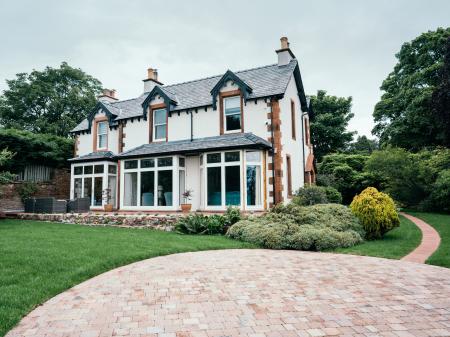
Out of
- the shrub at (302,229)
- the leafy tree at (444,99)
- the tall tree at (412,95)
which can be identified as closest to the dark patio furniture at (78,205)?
the shrub at (302,229)

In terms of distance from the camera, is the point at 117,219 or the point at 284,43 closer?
the point at 117,219

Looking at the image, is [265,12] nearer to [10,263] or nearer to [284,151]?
[284,151]

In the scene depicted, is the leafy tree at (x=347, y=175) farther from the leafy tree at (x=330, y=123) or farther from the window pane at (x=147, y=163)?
the window pane at (x=147, y=163)

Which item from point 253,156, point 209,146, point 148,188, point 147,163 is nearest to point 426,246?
point 253,156

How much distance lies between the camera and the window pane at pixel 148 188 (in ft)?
55.6

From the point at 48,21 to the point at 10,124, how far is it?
89.9 ft

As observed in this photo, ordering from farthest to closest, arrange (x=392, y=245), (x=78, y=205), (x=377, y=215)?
1. (x=78, y=205)
2. (x=377, y=215)
3. (x=392, y=245)

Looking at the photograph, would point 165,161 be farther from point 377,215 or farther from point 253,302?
point 253,302

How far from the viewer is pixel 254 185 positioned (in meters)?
15.1

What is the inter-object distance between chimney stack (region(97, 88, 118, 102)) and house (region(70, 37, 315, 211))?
2.56 meters

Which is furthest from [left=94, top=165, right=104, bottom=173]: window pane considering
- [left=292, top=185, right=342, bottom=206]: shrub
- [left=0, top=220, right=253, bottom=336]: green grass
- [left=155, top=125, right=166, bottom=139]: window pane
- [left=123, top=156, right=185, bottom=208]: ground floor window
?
[left=292, top=185, right=342, bottom=206]: shrub

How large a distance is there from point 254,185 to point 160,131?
23.8ft

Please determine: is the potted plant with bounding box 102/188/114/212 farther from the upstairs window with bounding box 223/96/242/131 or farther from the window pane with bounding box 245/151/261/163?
the window pane with bounding box 245/151/261/163

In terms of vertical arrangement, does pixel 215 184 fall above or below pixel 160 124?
below
